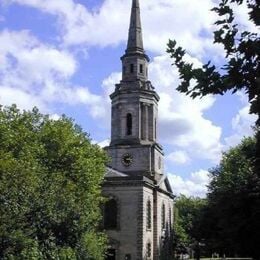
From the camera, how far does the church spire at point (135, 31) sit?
52.1 meters

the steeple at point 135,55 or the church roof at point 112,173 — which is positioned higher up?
the steeple at point 135,55

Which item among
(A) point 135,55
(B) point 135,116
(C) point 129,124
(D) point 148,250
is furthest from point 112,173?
(A) point 135,55

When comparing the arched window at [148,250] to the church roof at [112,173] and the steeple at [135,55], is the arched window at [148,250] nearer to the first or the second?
the church roof at [112,173]

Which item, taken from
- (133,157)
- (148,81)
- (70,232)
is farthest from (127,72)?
(70,232)

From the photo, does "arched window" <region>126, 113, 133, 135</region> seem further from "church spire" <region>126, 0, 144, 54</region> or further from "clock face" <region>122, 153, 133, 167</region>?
"church spire" <region>126, 0, 144, 54</region>

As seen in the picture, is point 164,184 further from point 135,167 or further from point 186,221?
point 186,221

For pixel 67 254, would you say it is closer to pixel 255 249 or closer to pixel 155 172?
pixel 255 249

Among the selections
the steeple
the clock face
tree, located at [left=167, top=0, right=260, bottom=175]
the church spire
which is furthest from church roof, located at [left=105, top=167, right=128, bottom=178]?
tree, located at [left=167, top=0, right=260, bottom=175]

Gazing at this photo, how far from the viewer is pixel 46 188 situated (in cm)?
2627

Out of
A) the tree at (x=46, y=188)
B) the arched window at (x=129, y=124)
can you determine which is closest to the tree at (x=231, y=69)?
the tree at (x=46, y=188)

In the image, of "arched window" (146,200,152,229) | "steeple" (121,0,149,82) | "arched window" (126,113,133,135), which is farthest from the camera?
"steeple" (121,0,149,82)

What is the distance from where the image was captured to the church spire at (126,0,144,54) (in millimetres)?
52125

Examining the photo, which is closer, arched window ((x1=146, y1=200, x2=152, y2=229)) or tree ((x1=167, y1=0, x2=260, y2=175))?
tree ((x1=167, y1=0, x2=260, y2=175))

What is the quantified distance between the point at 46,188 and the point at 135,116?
25.6 m
